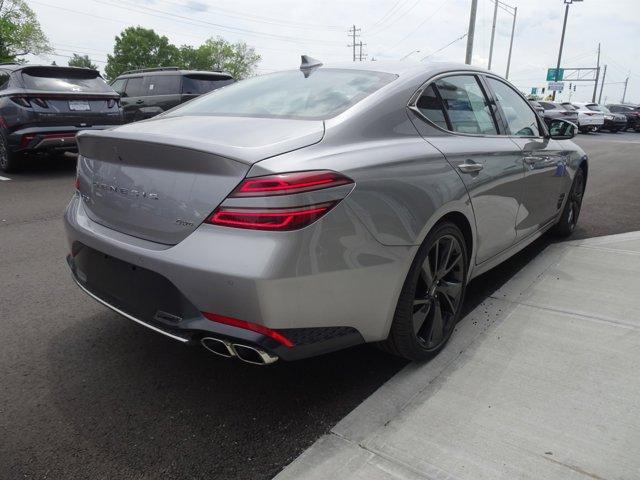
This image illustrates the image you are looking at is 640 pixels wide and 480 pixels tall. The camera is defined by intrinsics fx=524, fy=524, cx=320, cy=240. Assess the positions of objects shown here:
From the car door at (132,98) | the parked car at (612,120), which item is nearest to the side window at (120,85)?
the car door at (132,98)

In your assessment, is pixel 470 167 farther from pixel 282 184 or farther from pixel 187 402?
pixel 187 402

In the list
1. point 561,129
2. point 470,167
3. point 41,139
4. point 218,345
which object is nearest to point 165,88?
point 41,139

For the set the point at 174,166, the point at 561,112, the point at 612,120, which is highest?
the point at 174,166

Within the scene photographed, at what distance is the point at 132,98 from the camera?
38.5 feet

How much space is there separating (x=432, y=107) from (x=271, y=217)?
1.33 m

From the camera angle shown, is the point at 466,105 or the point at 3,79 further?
the point at 3,79

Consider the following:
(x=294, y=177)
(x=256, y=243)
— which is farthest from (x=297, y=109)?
(x=256, y=243)

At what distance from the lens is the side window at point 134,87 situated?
38.5ft

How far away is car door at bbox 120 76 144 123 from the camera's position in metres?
11.4

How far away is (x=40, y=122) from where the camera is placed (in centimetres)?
764

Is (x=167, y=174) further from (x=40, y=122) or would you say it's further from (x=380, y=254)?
(x=40, y=122)

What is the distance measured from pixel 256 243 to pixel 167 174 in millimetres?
521

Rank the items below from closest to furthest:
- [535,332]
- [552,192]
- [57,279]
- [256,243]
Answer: [256,243] < [535,332] < [57,279] < [552,192]

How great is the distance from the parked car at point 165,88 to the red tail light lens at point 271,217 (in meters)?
9.39
